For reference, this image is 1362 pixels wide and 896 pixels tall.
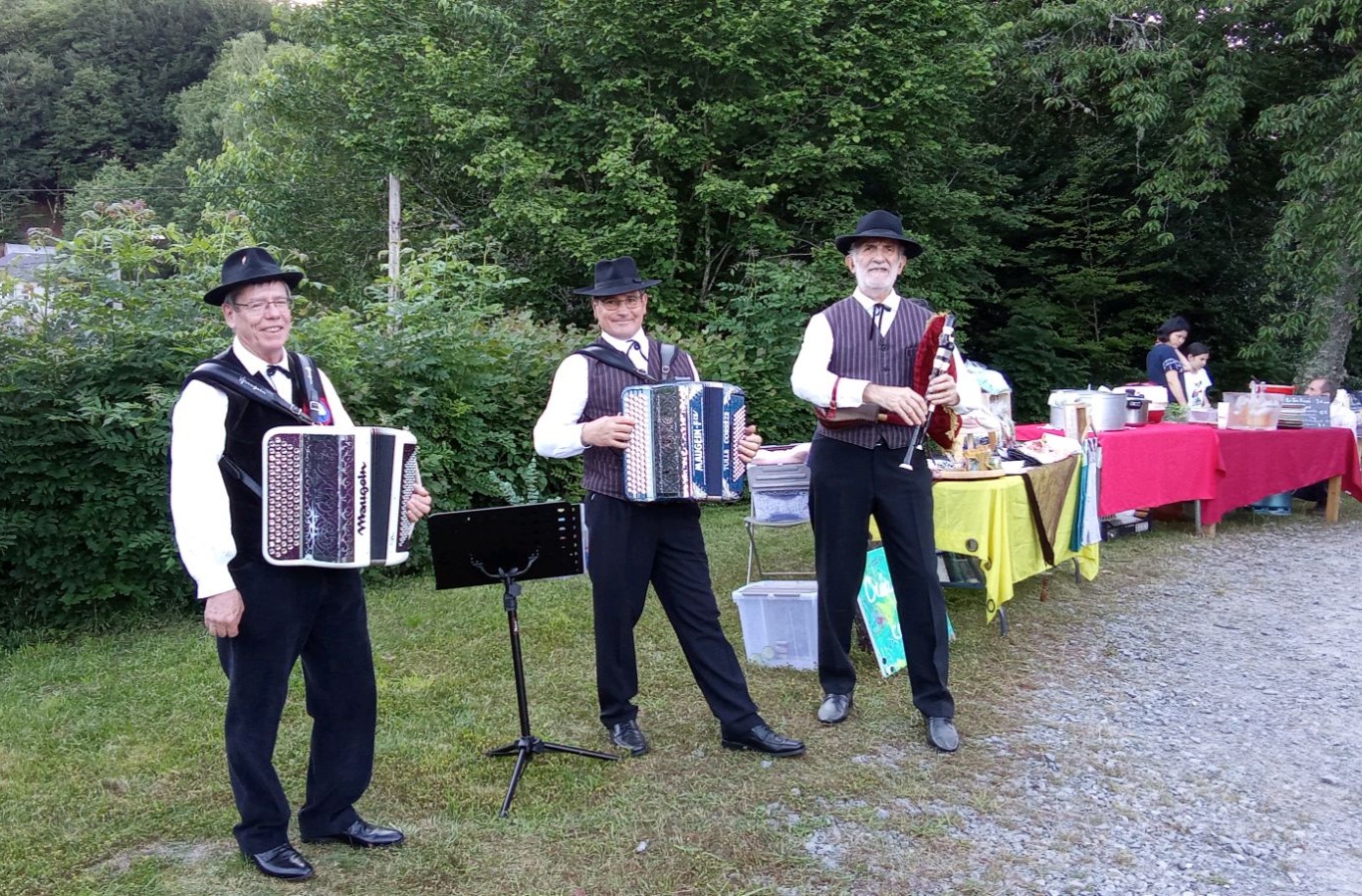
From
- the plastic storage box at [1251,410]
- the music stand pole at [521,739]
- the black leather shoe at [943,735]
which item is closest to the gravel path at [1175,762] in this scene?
the black leather shoe at [943,735]

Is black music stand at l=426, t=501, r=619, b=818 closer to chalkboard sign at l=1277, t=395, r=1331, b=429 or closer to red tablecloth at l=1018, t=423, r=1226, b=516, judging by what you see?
red tablecloth at l=1018, t=423, r=1226, b=516

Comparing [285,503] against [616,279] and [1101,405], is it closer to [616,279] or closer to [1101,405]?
[616,279]

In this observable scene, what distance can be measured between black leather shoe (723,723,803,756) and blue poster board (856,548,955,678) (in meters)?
1.21

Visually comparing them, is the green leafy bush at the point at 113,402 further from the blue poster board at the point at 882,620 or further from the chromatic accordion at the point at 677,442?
the chromatic accordion at the point at 677,442

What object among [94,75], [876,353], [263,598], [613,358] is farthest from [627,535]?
[94,75]

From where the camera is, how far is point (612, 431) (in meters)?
3.73

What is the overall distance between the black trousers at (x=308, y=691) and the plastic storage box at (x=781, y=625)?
8.10 feet

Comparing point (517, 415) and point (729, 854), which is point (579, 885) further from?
point (517, 415)

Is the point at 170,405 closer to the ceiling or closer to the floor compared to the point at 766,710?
closer to the ceiling

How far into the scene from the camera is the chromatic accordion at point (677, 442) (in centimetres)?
378

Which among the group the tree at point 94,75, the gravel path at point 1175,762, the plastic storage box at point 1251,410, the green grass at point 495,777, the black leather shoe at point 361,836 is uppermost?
the tree at point 94,75

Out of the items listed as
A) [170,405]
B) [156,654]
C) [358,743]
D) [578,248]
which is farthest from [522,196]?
[358,743]

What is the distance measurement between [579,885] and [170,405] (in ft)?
14.0

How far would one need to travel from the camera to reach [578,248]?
13891mm
